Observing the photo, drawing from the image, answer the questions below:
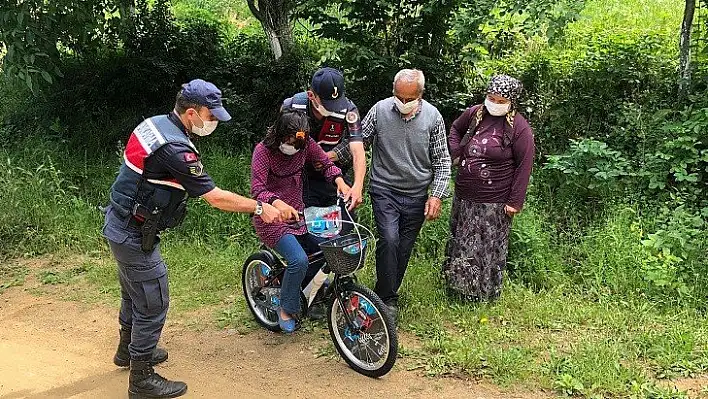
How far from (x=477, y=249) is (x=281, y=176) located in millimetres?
1655

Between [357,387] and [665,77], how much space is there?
17.3 feet

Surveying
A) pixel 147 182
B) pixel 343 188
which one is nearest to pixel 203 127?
pixel 147 182

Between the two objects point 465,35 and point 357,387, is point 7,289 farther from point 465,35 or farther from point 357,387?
point 465,35

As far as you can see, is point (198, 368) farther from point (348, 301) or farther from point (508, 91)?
point (508, 91)

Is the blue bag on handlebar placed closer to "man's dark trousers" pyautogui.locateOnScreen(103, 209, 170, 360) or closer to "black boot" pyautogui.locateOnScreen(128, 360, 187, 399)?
"man's dark trousers" pyautogui.locateOnScreen(103, 209, 170, 360)

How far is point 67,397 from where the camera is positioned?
4305 mm

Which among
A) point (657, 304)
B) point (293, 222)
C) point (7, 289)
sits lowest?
point (7, 289)

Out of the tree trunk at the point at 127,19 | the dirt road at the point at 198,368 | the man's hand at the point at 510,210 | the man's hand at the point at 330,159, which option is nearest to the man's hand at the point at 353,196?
the man's hand at the point at 330,159

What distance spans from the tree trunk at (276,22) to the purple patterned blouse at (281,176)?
4604 mm

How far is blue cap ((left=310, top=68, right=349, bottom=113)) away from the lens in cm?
460

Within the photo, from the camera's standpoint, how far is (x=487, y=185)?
16.4 ft

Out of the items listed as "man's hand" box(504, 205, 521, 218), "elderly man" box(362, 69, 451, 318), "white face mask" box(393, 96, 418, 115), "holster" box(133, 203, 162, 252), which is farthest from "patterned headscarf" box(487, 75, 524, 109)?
"holster" box(133, 203, 162, 252)

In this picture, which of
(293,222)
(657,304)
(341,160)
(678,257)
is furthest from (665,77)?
(293,222)

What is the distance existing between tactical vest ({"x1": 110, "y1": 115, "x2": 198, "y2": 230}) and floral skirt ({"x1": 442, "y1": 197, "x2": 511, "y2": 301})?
223 centimetres
